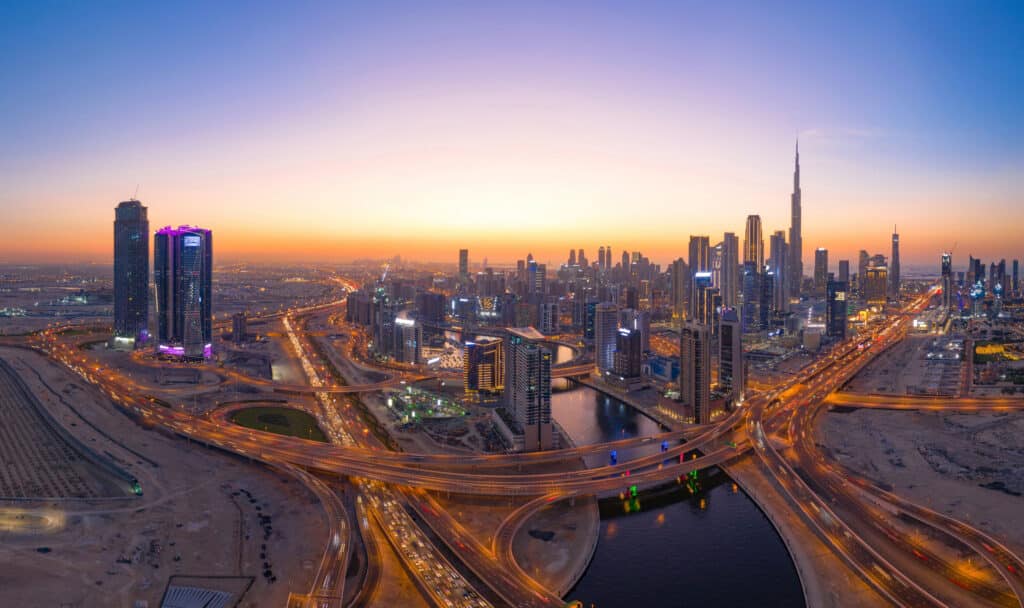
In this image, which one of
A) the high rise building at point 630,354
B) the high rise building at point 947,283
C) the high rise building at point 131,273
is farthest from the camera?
the high rise building at point 947,283

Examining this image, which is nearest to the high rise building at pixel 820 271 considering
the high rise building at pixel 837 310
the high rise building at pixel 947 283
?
the high rise building at pixel 947 283

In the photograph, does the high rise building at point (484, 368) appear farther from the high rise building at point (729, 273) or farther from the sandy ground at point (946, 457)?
the high rise building at point (729, 273)

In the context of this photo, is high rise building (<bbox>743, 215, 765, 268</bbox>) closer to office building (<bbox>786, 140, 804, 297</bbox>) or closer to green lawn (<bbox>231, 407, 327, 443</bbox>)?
office building (<bbox>786, 140, 804, 297</bbox>)

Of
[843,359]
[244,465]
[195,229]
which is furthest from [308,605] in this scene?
[843,359]

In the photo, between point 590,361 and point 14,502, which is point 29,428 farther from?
point 590,361

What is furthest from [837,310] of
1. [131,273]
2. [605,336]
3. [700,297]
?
[131,273]
